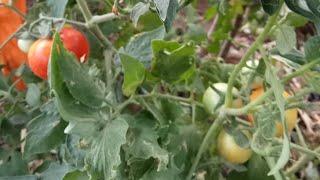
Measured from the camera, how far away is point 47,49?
0.75 m

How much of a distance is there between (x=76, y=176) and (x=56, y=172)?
8cm

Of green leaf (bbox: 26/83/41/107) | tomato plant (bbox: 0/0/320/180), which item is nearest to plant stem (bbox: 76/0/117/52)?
tomato plant (bbox: 0/0/320/180)

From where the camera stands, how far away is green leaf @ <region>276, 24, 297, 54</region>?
0.63m

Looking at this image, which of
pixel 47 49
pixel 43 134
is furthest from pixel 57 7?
pixel 43 134

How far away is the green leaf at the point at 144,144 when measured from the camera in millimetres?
660

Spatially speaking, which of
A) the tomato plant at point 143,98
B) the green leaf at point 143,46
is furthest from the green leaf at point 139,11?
the green leaf at point 143,46

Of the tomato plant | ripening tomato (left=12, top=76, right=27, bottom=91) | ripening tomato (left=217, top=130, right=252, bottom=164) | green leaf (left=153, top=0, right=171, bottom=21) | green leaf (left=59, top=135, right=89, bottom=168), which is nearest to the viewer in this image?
green leaf (left=153, top=0, right=171, bottom=21)

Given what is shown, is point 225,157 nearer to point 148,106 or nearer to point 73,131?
point 148,106

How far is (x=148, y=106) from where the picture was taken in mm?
738

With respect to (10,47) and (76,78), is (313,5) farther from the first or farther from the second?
(10,47)

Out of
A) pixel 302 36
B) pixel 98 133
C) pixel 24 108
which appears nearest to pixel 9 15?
pixel 24 108

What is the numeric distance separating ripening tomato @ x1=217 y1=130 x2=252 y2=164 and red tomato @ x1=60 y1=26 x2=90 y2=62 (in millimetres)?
225

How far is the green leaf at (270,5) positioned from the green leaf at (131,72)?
0.15 meters

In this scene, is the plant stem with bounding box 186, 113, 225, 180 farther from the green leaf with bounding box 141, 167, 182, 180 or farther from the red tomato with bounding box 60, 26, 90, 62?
the red tomato with bounding box 60, 26, 90, 62
